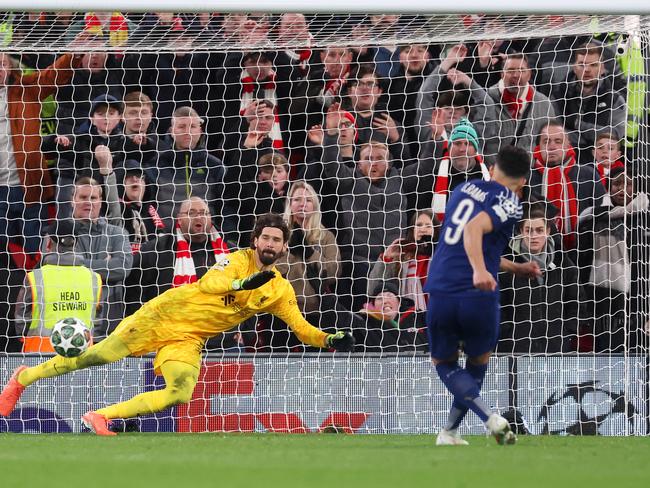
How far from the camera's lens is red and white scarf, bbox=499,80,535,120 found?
11344mm

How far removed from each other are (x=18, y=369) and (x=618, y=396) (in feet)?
16.0

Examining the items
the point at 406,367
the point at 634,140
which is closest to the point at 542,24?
the point at 634,140

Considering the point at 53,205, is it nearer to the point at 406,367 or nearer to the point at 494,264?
the point at 406,367

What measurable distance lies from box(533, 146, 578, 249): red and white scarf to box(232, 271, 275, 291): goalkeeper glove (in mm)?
3357

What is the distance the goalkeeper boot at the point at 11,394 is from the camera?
9.56 metres

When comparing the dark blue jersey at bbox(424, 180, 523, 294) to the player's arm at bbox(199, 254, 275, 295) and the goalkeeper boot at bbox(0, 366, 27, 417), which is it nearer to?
the player's arm at bbox(199, 254, 275, 295)

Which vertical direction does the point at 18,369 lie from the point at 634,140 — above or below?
below

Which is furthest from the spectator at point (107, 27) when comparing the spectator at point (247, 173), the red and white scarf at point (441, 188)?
the red and white scarf at point (441, 188)

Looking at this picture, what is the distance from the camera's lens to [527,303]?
10641 mm

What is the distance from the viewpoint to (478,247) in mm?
7211

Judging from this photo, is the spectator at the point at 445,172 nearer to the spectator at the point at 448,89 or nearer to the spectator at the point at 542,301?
the spectator at the point at 448,89

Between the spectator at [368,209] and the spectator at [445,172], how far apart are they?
0.15 m

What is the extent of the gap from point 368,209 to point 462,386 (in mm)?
3950

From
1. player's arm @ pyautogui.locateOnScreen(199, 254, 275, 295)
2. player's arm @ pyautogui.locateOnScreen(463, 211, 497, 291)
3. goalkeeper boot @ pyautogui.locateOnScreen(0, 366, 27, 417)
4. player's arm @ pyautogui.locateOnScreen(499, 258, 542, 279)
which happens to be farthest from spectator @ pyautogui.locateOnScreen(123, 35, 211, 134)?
player's arm @ pyautogui.locateOnScreen(463, 211, 497, 291)
